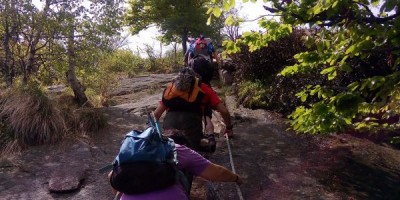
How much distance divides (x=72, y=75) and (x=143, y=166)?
7173mm

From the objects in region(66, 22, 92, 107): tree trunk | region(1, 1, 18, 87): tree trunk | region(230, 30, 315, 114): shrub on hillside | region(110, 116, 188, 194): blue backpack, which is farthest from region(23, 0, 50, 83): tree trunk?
region(110, 116, 188, 194): blue backpack

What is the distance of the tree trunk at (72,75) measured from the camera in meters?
8.45

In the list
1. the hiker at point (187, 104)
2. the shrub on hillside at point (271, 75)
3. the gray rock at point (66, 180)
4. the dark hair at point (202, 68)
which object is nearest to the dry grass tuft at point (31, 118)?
the gray rock at point (66, 180)

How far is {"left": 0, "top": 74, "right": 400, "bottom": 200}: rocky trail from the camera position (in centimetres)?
504

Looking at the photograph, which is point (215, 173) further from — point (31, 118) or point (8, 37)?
point (8, 37)

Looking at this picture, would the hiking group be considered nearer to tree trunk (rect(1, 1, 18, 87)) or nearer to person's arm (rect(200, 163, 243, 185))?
person's arm (rect(200, 163, 243, 185))

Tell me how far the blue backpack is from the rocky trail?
2262 millimetres

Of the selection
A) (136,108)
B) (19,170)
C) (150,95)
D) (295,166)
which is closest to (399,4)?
(295,166)

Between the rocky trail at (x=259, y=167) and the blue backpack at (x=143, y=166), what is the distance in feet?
7.42

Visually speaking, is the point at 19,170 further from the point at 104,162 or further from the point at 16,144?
the point at 104,162

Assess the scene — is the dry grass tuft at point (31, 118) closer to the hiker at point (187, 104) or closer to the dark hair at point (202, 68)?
the dark hair at point (202, 68)

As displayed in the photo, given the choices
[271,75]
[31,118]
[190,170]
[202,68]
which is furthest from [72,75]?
[190,170]

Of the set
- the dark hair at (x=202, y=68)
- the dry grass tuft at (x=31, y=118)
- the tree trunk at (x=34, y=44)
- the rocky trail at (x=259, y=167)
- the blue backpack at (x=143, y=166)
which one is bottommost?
the rocky trail at (x=259, y=167)

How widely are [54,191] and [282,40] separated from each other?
6.02m
